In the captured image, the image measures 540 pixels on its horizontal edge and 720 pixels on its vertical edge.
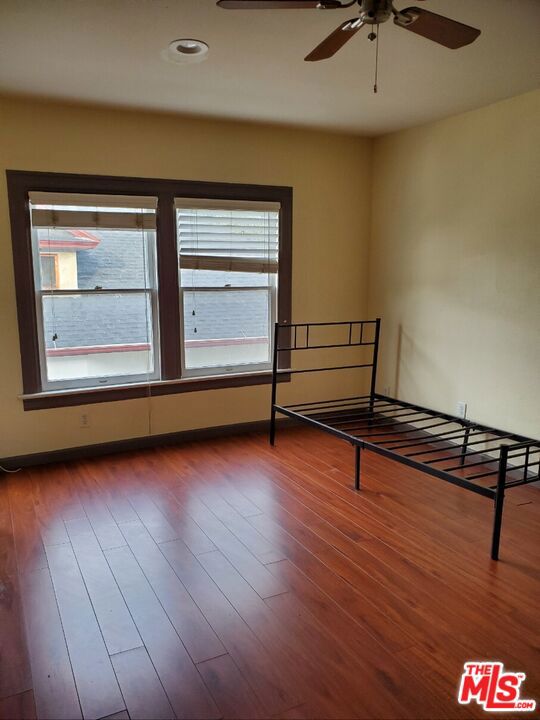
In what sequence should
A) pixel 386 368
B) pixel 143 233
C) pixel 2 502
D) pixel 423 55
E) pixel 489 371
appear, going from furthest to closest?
pixel 386 368 → pixel 143 233 → pixel 489 371 → pixel 2 502 → pixel 423 55

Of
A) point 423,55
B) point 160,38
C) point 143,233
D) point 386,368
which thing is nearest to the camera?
point 160,38

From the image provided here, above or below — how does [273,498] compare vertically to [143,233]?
below

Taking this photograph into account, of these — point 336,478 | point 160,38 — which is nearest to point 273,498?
point 336,478

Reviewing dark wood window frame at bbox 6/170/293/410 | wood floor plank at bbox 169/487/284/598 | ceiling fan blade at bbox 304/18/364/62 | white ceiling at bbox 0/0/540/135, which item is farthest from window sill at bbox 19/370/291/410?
ceiling fan blade at bbox 304/18/364/62

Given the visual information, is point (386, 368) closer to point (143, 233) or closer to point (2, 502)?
point (143, 233)

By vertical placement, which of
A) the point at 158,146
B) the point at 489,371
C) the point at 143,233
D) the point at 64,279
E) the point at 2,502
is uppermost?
the point at 158,146

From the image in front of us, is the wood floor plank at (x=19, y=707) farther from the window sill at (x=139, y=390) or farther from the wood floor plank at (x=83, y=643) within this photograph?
the window sill at (x=139, y=390)

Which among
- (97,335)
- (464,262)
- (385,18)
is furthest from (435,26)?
(97,335)

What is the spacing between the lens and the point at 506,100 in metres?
3.53

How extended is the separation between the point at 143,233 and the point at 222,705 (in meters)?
3.20

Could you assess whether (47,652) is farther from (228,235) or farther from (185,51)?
(228,235)

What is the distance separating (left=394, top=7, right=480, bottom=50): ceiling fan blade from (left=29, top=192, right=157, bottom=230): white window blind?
8.30 ft

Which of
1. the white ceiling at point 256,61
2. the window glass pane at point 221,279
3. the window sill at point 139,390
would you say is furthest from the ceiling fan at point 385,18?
the window sill at point 139,390

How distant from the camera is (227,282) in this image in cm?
445
